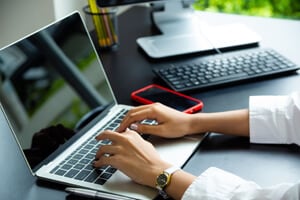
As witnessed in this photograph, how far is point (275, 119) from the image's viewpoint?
1083 millimetres

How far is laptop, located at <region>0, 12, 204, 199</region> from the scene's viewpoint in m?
0.94

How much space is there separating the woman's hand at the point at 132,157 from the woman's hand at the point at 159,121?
0.21ft

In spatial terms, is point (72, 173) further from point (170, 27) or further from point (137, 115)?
point (170, 27)

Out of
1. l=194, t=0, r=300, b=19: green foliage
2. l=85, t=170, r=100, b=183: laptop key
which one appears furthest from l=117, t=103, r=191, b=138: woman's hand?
l=194, t=0, r=300, b=19: green foliage

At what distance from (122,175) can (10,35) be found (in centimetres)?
82

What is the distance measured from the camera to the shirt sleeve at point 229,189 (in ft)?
2.74

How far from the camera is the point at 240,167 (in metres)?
0.97

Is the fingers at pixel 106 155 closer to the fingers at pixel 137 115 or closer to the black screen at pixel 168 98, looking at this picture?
the fingers at pixel 137 115

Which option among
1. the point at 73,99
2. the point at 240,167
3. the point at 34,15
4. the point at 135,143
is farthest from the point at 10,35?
the point at 240,167

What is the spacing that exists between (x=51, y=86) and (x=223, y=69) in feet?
1.52

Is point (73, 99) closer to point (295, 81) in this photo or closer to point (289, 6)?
point (295, 81)

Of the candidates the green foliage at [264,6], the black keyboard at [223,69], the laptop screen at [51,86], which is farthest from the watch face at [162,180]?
the green foliage at [264,6]

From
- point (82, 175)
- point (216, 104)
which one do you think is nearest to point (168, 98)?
point (216, 104)

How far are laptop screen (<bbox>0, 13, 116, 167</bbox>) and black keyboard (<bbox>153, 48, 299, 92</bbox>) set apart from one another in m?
0.19
